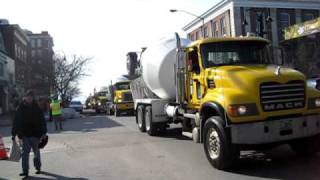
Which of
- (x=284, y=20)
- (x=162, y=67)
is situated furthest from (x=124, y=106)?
(x=284, y=20)

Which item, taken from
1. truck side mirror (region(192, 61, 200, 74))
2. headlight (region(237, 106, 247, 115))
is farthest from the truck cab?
headlight (region(237, 106, 247, 115))

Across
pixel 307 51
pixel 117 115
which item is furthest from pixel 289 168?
pixel 307 51

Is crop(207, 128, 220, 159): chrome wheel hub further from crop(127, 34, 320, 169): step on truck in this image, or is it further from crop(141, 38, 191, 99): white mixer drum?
crop(141, 38, 191, 99): white mixer drum

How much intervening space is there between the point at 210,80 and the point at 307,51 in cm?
3772

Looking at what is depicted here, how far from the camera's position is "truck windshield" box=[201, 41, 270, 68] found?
11781 mm

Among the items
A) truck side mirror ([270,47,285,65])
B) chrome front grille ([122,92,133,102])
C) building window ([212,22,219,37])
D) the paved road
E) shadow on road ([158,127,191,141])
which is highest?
building window ([212,22,219,37])

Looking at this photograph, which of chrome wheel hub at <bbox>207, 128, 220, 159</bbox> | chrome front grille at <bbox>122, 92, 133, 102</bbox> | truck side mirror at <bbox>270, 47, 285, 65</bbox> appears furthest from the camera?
chrome front grille at <bbox>122, 92, 133, 102</bbox>

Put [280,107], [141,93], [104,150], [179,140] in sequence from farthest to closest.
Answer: [141,93], [179,140], [104,150], [280,107]

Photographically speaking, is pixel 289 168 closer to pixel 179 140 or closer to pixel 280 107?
pixel 280 107

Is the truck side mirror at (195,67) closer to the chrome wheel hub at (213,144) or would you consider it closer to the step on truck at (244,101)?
the step on truck at (244,101)

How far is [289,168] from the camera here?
10062mm

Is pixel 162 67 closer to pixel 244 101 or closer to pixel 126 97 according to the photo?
pixel 244 101

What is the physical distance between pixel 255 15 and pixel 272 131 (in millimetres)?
51290

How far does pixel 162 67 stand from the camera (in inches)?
645
